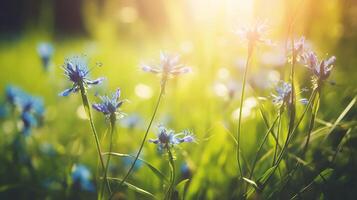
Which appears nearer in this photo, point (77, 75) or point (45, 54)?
point (77, 75)

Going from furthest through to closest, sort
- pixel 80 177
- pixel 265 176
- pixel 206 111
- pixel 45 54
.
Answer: pixel 45 54
pixel 206 111
pixel 80 177
pixel 265 176

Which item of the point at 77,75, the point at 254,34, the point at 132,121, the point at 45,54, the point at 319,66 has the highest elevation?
the point at 45,54

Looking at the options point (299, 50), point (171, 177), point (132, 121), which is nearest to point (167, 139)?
point (171, 177)

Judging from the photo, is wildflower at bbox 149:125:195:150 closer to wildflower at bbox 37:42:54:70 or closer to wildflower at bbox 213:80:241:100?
wildflower at bbox 213:80:241:100

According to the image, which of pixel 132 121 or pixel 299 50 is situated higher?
pixel 132 121

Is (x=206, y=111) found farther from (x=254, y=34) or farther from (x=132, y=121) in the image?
(x=254, y=34)

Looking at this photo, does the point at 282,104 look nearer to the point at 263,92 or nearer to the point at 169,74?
the point at 169,74

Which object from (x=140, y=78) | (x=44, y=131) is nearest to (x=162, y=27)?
(x=140, y=78)

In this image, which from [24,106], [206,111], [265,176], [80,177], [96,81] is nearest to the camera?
[96,81]
